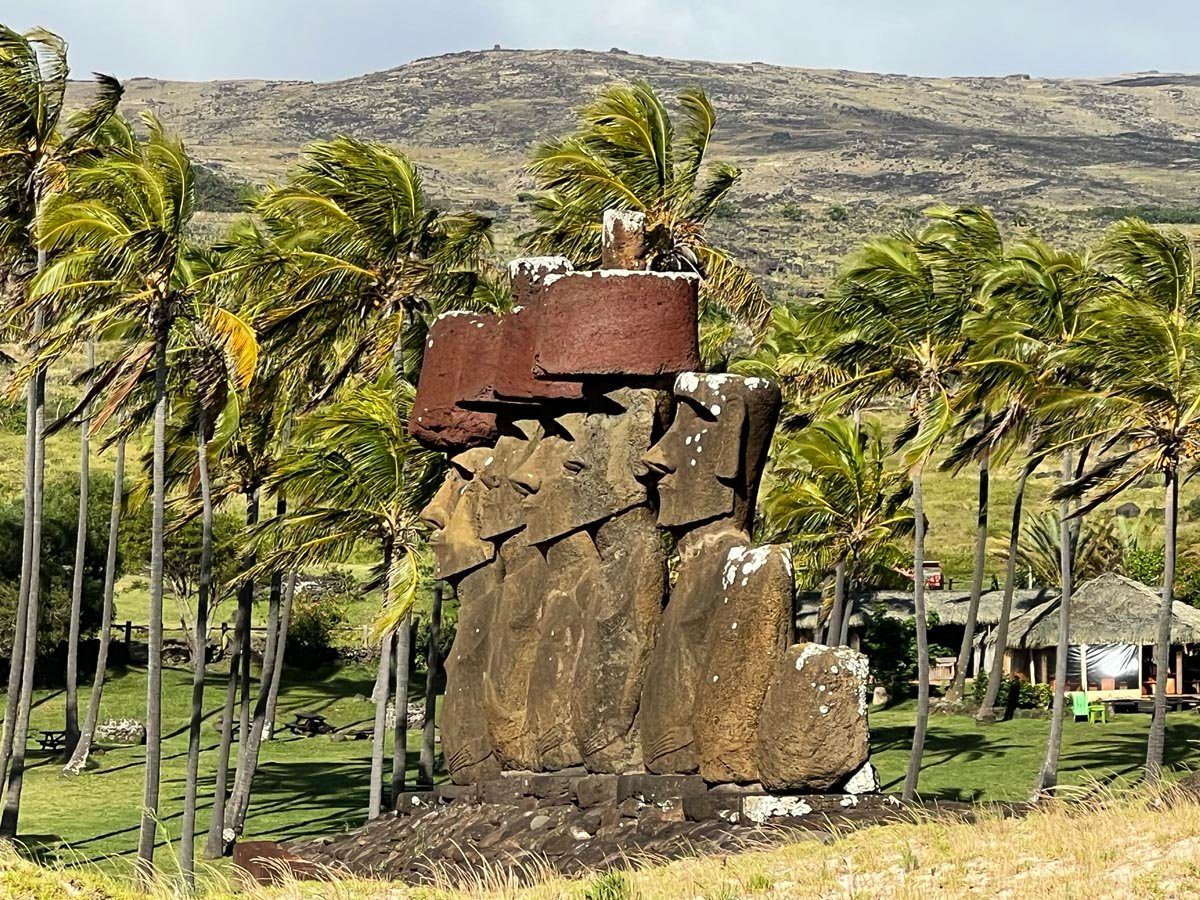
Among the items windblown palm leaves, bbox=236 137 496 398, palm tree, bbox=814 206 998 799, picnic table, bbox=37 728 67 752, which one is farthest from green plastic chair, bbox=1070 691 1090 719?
picnic table, bbox=37 728 67 752

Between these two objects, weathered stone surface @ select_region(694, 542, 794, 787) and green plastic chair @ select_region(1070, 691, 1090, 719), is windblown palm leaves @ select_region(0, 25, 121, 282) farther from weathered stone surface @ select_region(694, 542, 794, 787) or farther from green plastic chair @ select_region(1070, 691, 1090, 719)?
green plastic chair @ select_region(1070, 691, 1090, 719)

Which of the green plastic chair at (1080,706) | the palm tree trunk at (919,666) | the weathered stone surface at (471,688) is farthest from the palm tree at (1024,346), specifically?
the weathered stone surface at (471,688)

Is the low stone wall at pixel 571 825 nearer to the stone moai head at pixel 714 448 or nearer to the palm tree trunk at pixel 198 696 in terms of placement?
the stone moai head at pixel 714 448

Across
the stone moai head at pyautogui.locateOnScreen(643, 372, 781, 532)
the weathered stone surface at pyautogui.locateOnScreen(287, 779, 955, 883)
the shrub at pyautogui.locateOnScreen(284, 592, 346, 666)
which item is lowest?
the shrub at pyautogui.locateOnScreen(284, 592, 346, 666)

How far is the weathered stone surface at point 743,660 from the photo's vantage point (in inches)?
600

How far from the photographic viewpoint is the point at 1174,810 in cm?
1318

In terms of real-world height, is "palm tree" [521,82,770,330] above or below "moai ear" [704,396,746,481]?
above

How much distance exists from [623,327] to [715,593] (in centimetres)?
272

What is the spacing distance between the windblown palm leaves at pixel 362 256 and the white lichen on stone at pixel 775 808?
12667 mm

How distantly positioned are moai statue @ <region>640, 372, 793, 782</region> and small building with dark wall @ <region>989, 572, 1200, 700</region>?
25919mm

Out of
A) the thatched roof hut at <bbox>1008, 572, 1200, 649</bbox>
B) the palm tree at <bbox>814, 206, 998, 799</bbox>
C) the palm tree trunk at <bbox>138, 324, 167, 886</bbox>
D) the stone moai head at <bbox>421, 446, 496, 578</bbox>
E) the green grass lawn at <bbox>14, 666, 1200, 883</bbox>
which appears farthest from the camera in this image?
the thatched roof hut at <bbox>1008, 572, 1200, 649</bbox>

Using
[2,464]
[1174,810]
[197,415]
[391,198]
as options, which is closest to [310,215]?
[391,198]

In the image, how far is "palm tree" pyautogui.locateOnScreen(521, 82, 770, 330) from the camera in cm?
2659

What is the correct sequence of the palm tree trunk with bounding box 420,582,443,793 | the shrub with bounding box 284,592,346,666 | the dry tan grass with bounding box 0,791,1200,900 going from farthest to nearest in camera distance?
the shrub with bounding box 284,592,346,666
the palm tree trunk with bounding box 420,582,443,793
the dry tan grass with bounding box 0,791,1200,900
